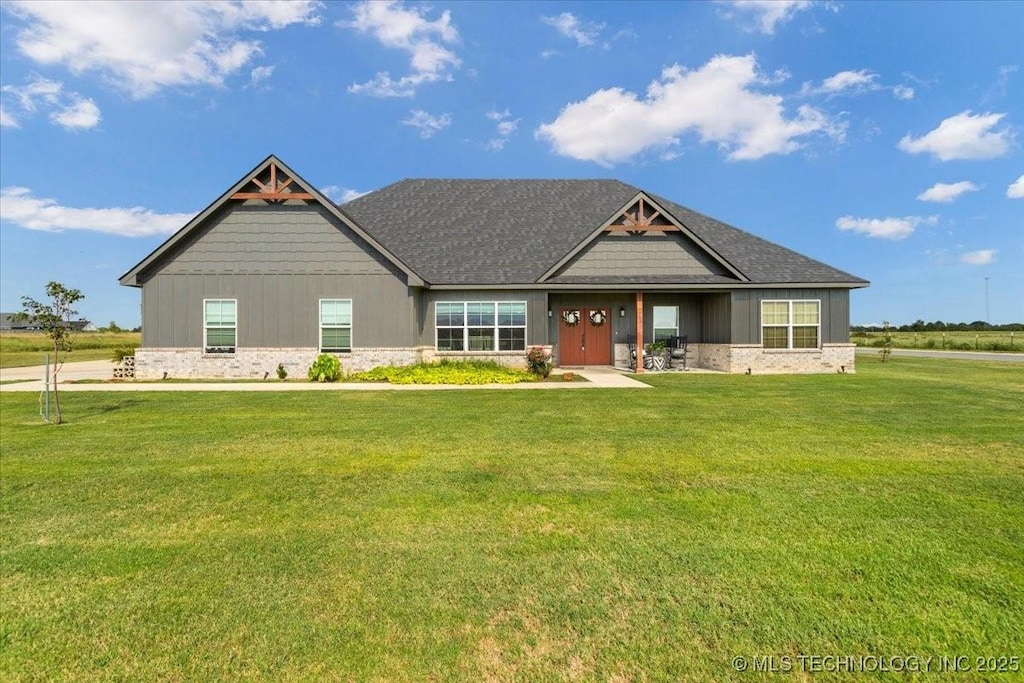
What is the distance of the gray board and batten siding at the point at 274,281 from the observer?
18031 mm

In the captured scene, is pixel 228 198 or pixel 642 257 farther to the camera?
pixel 642 257

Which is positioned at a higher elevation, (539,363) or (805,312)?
(805,312)

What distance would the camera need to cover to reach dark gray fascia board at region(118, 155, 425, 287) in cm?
1741

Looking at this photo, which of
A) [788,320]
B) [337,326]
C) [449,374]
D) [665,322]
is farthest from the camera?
[665,322]

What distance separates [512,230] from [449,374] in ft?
28.1

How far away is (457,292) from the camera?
19.2m

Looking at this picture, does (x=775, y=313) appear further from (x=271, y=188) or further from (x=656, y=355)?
(x=271, y=188)

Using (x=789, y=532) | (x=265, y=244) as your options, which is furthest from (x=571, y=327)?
(x=789, y=532)

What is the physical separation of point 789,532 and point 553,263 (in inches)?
623

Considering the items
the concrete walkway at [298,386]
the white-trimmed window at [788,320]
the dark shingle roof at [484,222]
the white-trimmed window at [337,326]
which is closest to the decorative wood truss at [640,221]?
the dark shingle roof at [484,222]

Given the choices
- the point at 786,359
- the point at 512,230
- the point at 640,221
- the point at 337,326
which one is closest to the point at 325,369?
the point at 337,326

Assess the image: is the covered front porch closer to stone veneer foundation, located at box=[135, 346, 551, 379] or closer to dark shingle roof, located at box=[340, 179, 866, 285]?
dark shingle roof, located at box=[340, 179, 866, 285]

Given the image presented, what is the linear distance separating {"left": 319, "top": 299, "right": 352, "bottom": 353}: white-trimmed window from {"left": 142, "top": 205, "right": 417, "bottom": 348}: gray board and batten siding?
223mm

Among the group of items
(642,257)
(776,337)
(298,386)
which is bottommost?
(298,386)
